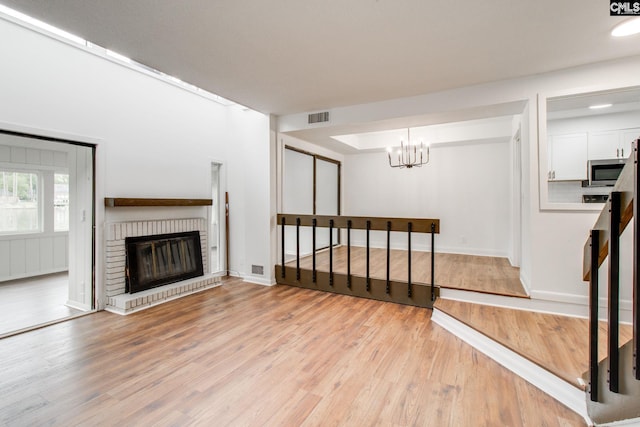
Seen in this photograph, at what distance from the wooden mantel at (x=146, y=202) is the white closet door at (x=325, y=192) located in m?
2.47

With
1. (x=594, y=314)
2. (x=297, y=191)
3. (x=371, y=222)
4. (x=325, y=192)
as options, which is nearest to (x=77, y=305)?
(x=297, y=191)

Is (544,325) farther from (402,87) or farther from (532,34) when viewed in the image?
(402,87)

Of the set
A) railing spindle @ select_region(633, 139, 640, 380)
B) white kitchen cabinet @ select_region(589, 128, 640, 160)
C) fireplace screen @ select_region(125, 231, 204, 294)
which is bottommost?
fireplace screen @ select_region(125, 231, 204, 294)

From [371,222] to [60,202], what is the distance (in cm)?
606

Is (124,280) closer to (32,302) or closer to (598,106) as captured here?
(32,302)

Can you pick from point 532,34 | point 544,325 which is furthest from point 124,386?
point 532,34

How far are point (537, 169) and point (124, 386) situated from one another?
13.8ft

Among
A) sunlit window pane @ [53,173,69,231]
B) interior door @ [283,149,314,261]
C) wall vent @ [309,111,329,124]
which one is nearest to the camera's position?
wall vent @ [309,111,329,124]

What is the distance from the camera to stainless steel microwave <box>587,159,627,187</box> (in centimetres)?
327

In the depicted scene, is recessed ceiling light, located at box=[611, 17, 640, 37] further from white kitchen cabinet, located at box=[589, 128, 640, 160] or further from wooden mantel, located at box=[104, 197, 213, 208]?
wooden mantel, located at box=[104, 197, 213, 208]

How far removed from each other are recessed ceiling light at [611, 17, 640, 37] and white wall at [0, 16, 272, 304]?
395cm

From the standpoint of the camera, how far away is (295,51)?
2.71 m

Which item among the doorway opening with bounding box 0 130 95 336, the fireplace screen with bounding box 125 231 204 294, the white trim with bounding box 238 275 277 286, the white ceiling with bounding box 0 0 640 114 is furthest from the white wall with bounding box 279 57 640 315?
the doorway opening with bounding box 0 130 95 336

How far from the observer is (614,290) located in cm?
138
